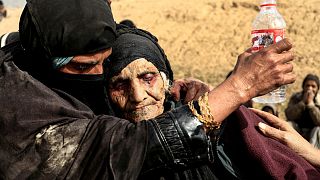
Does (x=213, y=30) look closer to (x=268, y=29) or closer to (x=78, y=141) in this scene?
(x=268, y=29)

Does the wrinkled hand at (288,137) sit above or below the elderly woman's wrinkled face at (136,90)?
below

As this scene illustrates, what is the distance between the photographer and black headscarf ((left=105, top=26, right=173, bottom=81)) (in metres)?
2.89

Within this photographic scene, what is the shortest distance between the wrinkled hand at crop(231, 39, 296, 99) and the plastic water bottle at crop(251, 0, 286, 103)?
407mm

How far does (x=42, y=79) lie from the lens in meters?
2.29

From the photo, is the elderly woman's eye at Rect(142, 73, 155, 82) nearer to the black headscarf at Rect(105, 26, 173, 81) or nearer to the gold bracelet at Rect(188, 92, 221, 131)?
the black headscarf at Rect(105, 26, 173, 81)

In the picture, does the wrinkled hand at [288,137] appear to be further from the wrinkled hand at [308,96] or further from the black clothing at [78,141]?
the wrinkled hand at [308,96]

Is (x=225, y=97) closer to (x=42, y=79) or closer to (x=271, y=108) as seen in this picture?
(x=42, y=79)

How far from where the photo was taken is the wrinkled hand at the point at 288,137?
2.73 m

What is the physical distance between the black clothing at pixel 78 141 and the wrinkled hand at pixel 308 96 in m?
7.39

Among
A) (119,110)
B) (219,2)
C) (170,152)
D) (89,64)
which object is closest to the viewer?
(170,152)

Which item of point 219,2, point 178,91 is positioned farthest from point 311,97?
point 219,2

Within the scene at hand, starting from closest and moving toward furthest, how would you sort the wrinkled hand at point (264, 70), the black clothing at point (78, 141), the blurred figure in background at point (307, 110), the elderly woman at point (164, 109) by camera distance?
the black clothing at point (78, 141), the wrinkled hand at point (264, 70), the elderly woman at point (164, 109), the blurred figure in background at point (307, 110)

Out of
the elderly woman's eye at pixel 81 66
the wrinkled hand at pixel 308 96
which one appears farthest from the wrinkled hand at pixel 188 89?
the wrinkled hand at pixel 308 96

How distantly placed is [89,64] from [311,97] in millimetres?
7515
